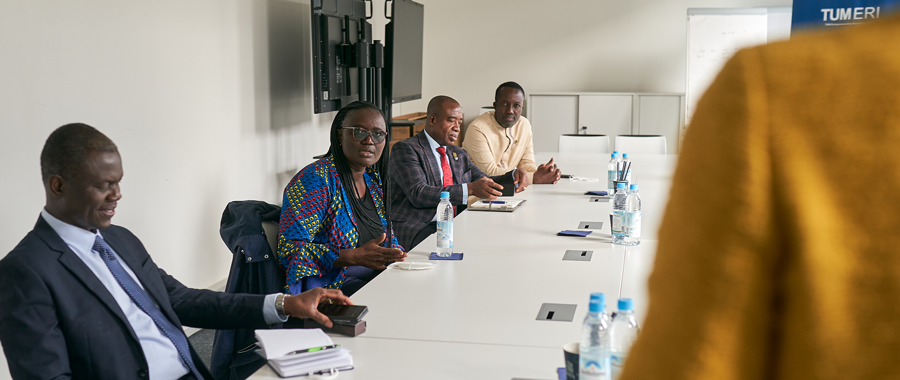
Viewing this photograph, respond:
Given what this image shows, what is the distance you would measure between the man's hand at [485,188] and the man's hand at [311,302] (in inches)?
73.0

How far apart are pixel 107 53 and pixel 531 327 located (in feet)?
8.06

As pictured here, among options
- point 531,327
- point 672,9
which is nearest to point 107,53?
point 531,327

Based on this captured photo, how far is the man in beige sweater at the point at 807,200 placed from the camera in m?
0.35

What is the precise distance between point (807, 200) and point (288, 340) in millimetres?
1381

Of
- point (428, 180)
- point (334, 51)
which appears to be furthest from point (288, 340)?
point (334, 51)

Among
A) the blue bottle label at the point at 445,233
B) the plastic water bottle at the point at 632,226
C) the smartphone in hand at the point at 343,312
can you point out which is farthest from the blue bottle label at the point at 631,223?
the smartphone in hand at the point at 343,312

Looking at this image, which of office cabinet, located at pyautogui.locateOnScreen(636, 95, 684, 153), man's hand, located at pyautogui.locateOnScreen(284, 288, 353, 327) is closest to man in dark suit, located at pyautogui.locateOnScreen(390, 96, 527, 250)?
man's hand, located at pyautogui.locateOnScreen(284, 288, 353, 327)

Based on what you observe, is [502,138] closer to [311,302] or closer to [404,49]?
[404,49]

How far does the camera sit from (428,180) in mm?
3824

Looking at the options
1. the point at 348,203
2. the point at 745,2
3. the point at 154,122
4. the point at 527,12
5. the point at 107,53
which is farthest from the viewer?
the point at 527,12

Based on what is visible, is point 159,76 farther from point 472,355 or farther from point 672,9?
point 672,9

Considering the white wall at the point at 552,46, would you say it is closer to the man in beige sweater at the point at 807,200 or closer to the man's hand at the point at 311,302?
the man's hand at the point at 311,302

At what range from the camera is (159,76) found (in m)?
3.49

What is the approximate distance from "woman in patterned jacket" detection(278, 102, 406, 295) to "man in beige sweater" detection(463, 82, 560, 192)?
1.67m
